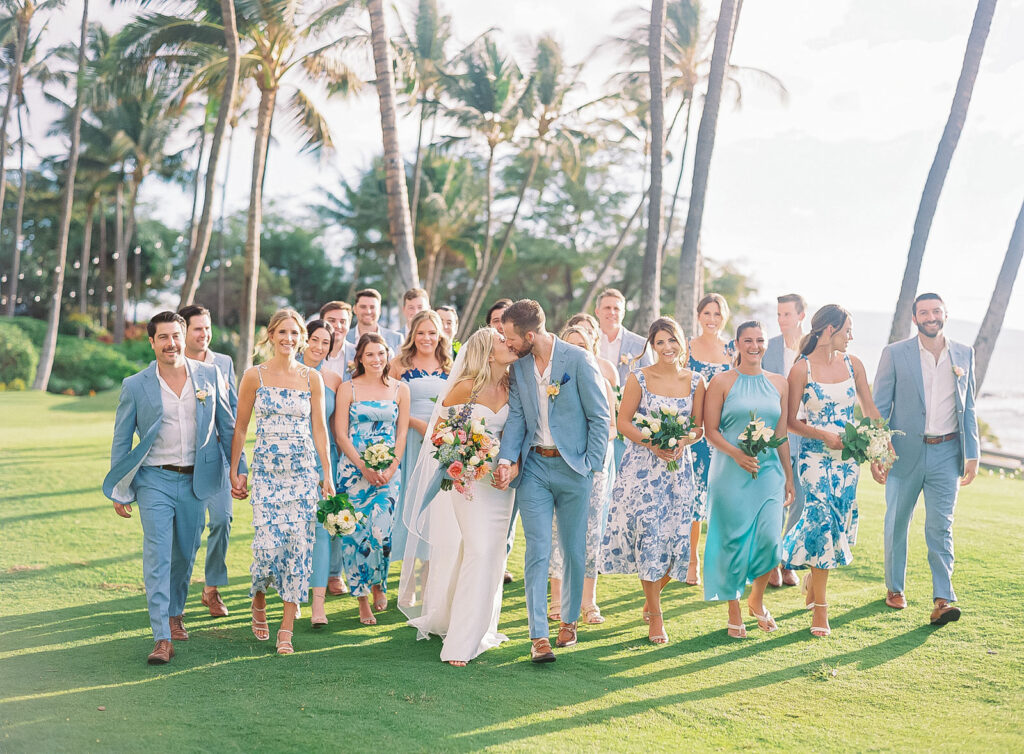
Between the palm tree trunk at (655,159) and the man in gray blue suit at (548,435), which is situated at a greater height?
the palm tree trunk at (655,159)

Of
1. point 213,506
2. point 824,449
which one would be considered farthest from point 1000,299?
point 213,506

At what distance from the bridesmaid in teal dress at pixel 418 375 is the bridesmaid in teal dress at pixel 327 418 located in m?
0.55

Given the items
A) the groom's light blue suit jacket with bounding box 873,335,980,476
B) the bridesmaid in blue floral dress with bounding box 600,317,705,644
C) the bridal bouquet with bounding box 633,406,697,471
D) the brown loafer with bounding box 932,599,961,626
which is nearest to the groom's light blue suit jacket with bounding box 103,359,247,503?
the bridesmaid in blue floral dress with bounding box 600,317,705,644

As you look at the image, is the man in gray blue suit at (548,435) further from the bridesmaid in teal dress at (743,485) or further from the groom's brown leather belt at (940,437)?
the groom's brown leather belt at (940,437)

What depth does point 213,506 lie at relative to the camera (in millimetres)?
7516

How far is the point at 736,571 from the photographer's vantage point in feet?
21.7

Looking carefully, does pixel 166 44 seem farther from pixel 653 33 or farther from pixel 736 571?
pixel 736 571

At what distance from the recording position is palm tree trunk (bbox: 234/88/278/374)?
2025 centimetres

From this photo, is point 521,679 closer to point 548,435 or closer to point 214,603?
point 548,435

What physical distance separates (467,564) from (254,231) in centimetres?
1610

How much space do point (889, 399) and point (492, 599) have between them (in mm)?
3718

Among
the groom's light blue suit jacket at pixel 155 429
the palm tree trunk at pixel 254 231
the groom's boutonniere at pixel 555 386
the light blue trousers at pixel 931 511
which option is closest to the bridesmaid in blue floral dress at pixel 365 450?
the groom's light blue suit jacket at pixel 155 429

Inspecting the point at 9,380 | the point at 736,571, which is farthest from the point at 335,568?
the point at 9,380

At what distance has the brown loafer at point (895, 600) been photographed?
24.2ft
